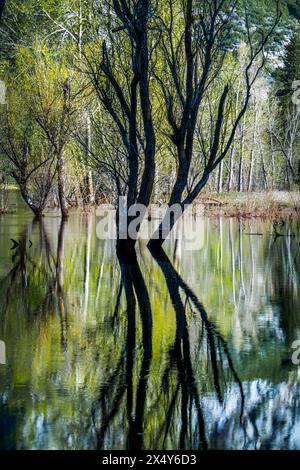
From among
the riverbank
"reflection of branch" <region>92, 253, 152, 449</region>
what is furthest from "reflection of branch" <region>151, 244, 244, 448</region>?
the riverbank

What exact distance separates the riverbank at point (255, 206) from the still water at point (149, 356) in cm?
1604

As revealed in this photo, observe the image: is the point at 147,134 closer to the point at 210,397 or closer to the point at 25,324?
the point at 25,324

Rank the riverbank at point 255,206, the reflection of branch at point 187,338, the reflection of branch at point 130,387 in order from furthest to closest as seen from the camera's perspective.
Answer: the riverbank at point 255,206 < the reflection of branch at point 187,338 < the reflection of branch at point 130,387

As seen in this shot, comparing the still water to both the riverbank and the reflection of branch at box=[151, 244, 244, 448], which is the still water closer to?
the reflection of branch at box=[151, 244, 244, 448]

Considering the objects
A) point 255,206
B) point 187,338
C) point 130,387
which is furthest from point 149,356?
point 255,206

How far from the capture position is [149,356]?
18.5 feet

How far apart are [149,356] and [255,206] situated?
23235mm

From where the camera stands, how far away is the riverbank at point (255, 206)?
91.9 ft

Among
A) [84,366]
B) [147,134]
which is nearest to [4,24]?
[147,134]

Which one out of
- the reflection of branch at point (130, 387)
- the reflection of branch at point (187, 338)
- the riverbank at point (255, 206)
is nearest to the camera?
the reflection of branch at point (130, 387)

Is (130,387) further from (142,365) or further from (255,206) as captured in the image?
(255,206)

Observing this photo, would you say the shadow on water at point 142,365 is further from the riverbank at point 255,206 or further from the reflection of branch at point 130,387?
the riverbank at point 255,206

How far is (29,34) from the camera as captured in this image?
35.0 metres

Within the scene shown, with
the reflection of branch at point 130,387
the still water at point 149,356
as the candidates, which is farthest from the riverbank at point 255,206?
the reflection of branch at point 130,387
